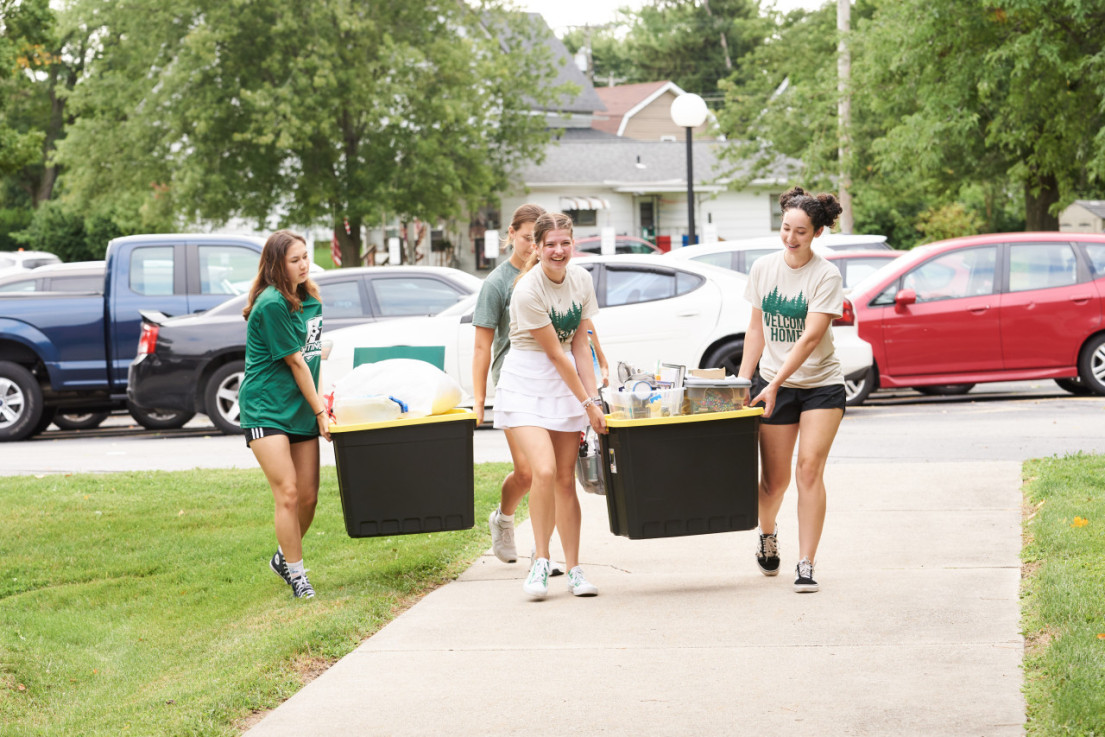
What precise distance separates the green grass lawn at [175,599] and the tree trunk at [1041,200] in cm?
1664

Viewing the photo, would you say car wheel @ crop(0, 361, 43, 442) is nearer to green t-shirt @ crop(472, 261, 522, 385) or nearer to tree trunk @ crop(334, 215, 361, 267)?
green t-shirt @ crop(472, 261, 522, 385)

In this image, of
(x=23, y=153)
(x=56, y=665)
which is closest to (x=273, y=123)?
(x=23, y=153)

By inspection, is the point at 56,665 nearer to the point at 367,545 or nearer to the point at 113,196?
the point at 367,545

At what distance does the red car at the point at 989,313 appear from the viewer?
12945mm

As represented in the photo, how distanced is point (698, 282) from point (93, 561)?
6621mm

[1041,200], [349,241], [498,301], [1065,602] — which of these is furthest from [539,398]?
[349,241]

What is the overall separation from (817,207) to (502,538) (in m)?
2.37

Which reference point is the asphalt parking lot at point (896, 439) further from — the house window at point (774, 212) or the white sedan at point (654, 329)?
the house window at point (774, 212)

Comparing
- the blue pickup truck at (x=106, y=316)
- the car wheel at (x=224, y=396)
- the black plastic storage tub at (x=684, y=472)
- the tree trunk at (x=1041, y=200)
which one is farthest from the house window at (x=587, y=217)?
the black plastic storage tub at (x=684, y=472)

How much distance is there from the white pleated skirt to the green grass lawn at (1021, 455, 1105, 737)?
2102mm

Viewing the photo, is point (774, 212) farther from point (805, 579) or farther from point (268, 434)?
point (268, 434)

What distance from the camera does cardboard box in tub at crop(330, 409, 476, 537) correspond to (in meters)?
6.39

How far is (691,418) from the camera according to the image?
6.12m

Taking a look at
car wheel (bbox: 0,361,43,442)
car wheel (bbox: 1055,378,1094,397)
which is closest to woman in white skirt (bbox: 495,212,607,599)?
car wheel (bbox: 0,361,43,442)
